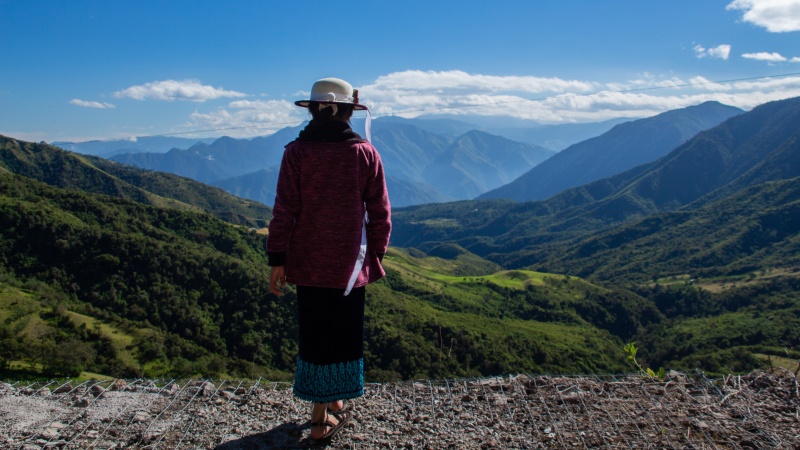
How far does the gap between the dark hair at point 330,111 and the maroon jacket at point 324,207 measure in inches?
7.0

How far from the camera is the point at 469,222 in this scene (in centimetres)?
18975

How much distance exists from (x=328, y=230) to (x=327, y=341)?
0.79 m

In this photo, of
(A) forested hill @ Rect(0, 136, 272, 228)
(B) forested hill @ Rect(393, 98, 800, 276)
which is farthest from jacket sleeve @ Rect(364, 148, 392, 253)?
(B) forested hill @ Rect(393, 98, 800, 276)

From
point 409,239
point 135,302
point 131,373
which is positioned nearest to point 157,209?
point 135,302

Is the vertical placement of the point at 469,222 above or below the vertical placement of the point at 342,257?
below

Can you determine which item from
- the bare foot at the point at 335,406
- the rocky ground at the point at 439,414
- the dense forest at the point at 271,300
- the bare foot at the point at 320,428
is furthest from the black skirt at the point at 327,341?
the dense forest at the point at 271,300

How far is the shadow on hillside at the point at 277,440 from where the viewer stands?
3502 millimetres

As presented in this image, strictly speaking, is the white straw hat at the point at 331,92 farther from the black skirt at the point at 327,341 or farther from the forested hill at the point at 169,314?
the forested hill at the point at 169,314

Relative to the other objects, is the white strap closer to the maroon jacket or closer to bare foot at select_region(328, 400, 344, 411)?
the maroon jacket

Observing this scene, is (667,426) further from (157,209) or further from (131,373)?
(157,209)

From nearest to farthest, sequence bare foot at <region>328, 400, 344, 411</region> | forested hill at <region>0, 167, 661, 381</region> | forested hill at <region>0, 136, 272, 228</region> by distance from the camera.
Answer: bare foot at <region>328, 400, 344, 411</region>, forested hill at <region>0, 167, 661, 381</region>, forested hill at <region>0, 136, 272, 228</region>

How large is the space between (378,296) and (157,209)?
24988 millimetres

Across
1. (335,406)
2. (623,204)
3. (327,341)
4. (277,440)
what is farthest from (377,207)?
(623,204)

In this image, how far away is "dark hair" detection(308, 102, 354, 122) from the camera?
10.5ft
